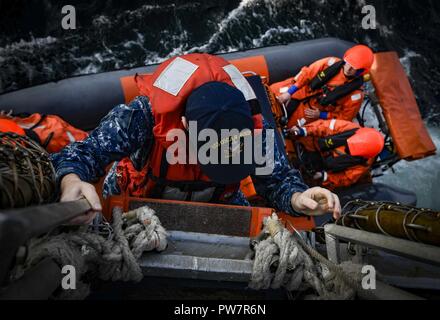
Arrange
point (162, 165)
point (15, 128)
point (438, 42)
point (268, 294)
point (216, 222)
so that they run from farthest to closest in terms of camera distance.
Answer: point (438, 42), point (15, 128), point (162, 165), point (216, 222), point (268, 294)

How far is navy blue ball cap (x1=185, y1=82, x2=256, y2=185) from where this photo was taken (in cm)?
191

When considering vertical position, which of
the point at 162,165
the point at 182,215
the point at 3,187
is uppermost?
the point at 3,187

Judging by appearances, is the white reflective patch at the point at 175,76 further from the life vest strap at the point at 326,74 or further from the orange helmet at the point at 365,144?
the life vest strap at the point at 326,74

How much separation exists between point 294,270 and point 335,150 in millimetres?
3229

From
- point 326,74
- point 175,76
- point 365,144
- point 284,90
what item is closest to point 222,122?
point 175,76

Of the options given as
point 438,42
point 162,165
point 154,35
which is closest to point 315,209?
point 162,165

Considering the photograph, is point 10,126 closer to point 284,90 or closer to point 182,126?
point 182,126

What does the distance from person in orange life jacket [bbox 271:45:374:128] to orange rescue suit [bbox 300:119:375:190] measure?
0.26 metres

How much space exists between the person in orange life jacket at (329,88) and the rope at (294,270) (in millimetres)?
3378

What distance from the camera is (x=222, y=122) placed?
1.90 m

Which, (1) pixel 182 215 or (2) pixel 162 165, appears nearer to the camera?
(1) pixel 182 215

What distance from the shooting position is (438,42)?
8.12m

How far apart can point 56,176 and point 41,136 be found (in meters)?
2.06
